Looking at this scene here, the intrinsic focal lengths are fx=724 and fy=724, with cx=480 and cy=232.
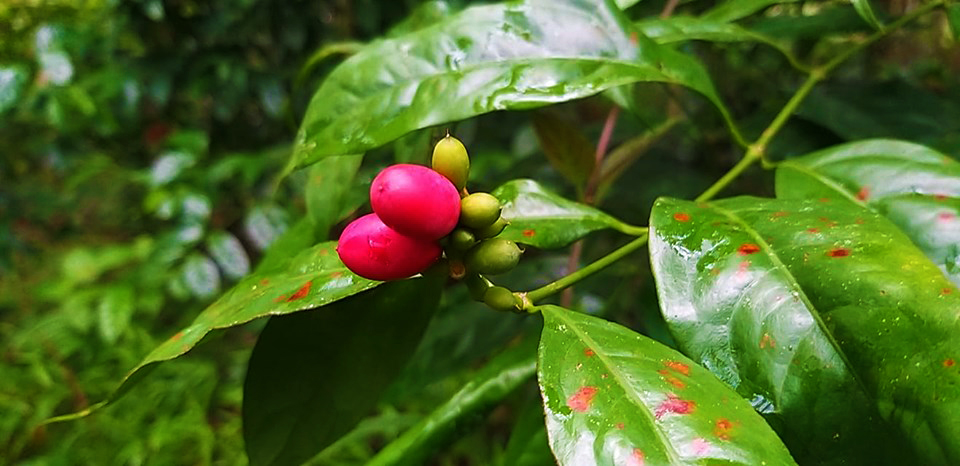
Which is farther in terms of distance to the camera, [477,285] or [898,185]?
[898,185]

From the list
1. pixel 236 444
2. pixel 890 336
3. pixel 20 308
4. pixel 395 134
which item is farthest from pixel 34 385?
pixel 890 336

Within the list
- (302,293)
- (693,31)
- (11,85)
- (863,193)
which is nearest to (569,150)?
(693,31)

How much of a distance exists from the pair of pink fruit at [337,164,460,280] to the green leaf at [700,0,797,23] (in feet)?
1.31

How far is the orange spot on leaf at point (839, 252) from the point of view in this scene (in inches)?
13.5

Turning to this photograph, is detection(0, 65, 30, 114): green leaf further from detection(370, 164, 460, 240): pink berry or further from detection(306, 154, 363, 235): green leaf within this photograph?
detection(370, 164, 460, 240): pink berry

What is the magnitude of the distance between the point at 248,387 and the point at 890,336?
1.16ft

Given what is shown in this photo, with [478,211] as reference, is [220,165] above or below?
below

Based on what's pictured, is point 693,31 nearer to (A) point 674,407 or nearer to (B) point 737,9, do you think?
(B) point 737,9

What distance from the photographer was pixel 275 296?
1.26 feet

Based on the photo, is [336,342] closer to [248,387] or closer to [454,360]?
[248,387]

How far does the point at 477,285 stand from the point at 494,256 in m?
0.03

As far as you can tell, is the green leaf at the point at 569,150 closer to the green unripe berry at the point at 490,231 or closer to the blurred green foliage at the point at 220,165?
the blurred green foliage at the point at 220,165

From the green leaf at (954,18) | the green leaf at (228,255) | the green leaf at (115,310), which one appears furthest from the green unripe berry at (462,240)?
the green leaf at (115,310)

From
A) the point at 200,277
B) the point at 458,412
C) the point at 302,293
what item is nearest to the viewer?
the point at 302,293
